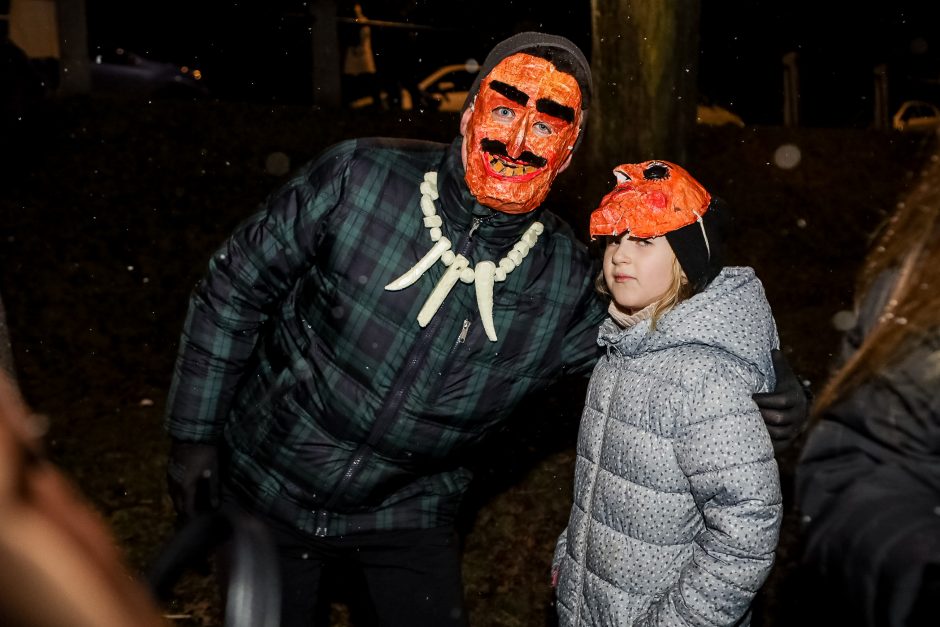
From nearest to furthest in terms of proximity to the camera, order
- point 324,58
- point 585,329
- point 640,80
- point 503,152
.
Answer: point 503,152, point 585,329, point 640,80, point 324,58

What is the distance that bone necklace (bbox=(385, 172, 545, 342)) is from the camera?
2490 millimetres

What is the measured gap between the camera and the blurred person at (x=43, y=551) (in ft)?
1.64

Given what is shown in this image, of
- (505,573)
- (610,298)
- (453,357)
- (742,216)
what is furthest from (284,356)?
(742,216)

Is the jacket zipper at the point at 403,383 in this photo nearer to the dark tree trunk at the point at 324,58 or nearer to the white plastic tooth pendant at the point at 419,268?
the white plastic tooth pendant at the point at 419,268

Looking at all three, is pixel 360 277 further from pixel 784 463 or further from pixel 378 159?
pixel 784 463

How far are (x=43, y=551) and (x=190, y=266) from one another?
7.76 metres

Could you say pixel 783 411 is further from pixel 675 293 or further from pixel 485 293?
pixel 485 293

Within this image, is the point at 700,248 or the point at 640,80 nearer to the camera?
the point at 700,248

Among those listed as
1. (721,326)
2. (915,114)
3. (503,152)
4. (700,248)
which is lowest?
(915,114)

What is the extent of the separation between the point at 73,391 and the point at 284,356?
4.36m

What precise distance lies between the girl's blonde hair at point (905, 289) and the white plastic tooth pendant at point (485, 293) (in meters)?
1.12

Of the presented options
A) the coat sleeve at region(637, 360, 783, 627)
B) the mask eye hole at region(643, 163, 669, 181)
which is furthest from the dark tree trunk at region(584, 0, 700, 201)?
the coat sleeve at region(637, 360, 783, 627)

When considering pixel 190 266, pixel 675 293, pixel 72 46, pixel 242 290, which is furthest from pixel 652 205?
pixel 72 46

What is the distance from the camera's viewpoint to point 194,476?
8.79 ft
